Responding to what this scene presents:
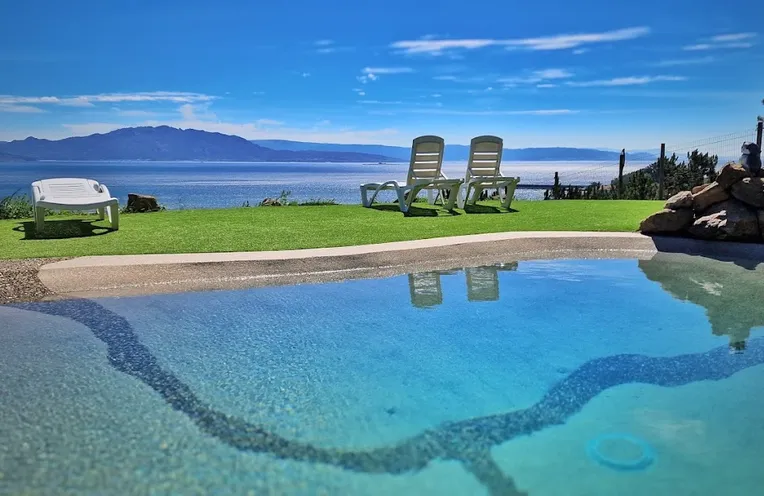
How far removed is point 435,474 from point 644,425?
1269 millimetres

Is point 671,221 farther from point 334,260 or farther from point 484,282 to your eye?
point 334,260

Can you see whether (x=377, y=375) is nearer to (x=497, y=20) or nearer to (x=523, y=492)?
(x=523, y=492)

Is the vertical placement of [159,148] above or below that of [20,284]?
above

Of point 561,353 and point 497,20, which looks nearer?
point 561,353

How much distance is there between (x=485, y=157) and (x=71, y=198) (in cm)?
748

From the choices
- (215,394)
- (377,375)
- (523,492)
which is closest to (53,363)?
(215,394)

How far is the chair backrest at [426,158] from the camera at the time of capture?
10.7 m

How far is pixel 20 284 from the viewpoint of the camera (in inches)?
200

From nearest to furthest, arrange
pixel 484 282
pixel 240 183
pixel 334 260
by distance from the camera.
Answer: pixel 334 260 < pixel 484 282 < pixel 240 183

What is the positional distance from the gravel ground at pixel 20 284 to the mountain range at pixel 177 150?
5362 inches

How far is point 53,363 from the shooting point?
3730mm

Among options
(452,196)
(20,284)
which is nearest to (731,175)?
(452,196)

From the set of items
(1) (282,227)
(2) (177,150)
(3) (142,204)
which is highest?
(2) (177,150)

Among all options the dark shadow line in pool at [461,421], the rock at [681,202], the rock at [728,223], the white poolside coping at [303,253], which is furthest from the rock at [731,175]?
the dark shadow line in pool at [461,421]
